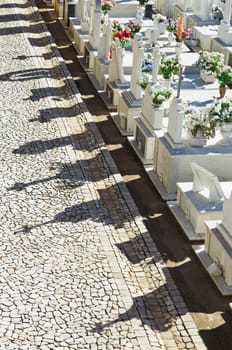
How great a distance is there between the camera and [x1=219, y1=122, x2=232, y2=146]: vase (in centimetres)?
1387

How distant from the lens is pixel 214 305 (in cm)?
1080

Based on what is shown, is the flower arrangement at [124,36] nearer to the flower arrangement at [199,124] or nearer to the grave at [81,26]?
the grave at [81,26]

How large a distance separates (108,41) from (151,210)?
264 inches

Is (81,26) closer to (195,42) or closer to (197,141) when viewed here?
(195,42)

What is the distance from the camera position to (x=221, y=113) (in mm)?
13859

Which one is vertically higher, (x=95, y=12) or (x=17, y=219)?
(x=95, y=12)

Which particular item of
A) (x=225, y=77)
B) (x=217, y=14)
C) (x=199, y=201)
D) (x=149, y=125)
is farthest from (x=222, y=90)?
(x=217, y=14)

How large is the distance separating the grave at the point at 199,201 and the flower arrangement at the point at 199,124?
2.87ft

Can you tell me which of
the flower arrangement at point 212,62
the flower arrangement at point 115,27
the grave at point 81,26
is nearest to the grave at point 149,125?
the flower arrangement at point 212,62

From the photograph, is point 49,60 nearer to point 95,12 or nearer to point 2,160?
point 95,12

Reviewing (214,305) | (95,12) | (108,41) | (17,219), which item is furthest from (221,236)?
(95,12)

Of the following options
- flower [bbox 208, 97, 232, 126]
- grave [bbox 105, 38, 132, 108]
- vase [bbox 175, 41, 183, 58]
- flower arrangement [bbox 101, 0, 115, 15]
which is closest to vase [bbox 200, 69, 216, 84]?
vase [bbox 175, 41, 183, 58]

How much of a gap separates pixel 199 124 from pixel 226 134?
0.70 meters

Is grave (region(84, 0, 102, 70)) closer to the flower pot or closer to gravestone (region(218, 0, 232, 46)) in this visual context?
the flower pot
